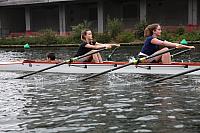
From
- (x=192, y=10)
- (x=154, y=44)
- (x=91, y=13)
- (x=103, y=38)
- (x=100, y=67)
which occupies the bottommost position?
(x=100, y=67)

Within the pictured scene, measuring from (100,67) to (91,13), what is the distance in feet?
108

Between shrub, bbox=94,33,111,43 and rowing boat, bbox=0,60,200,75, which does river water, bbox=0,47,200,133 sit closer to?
rowing boat, bbox=0,60,200,75

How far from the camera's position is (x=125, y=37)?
3688 centimetres

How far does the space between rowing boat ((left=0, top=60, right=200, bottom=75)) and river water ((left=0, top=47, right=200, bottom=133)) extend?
31 cm

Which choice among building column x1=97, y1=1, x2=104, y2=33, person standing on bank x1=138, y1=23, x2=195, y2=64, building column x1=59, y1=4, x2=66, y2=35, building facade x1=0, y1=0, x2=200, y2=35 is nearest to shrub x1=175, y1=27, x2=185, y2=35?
building facade x1=0, y1=0, x2=200, y2=35


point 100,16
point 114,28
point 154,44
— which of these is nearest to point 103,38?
point 114,28

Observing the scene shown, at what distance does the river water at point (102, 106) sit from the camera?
8.30m

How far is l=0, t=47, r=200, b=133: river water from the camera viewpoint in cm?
830

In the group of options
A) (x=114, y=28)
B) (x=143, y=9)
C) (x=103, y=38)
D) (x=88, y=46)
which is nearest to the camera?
(x=88, y=46)

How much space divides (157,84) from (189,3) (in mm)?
27297

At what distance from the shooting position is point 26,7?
49.8 metres

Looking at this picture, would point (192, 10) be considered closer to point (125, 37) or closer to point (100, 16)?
point (125, 37)

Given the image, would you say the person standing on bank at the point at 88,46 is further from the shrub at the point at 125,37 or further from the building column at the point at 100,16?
the building column at the point at 100,16

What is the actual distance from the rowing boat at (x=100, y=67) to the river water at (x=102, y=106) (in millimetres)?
315
